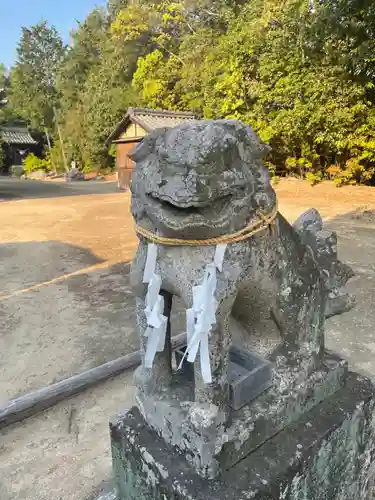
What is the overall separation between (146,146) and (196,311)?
18.1 inches

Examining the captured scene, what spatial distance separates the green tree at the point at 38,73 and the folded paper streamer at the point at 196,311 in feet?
100

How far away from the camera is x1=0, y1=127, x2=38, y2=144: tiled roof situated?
3119 cm

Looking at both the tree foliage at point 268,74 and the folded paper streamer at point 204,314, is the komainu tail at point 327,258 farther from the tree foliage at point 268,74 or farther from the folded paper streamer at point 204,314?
the tree foliage at point 268,74

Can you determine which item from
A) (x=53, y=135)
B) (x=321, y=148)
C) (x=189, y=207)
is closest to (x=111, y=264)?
(x=189, y=207)

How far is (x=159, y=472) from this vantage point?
114 cm

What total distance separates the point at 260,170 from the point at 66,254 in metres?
5.51

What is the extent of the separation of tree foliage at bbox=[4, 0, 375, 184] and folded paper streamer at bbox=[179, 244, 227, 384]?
8.54m

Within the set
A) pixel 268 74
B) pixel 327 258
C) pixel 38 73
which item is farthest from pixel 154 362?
pixel 38 73

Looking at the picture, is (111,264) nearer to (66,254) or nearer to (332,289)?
(66,254)

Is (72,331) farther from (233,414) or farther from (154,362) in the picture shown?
(233,414)

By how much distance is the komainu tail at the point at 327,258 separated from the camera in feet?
4.76

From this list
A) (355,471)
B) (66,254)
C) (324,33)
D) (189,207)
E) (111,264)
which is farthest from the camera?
(324,33)

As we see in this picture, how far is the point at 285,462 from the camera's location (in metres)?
1.16

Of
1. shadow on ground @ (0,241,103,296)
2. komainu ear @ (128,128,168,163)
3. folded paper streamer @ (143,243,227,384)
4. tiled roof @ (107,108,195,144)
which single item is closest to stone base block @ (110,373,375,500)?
folded paper streamer @ (143,243,227,384)
